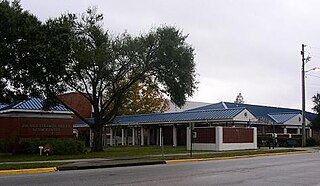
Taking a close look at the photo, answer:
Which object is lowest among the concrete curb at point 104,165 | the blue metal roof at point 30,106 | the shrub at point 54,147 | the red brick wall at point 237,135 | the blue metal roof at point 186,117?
the concrete curb at point 104,165

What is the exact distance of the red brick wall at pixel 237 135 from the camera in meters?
41.8

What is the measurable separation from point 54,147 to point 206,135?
14.7 meters

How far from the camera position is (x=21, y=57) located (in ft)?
86.3

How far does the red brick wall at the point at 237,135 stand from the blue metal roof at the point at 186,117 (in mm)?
3952

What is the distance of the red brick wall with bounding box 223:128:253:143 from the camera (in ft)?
137

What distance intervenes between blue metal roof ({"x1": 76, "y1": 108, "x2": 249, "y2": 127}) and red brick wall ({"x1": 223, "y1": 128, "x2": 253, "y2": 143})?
3.95 m

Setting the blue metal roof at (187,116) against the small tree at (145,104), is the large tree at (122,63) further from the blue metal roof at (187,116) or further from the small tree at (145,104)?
the small tree at (145,104)

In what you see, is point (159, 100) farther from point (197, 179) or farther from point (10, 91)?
point (197, 179)

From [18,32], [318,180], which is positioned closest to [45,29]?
[18,32]

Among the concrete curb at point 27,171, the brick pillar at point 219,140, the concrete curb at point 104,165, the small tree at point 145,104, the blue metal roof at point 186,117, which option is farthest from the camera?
the small tree at point 145,104

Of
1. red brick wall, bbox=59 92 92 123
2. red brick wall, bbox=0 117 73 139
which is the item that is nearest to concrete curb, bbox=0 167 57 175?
red brick wall, bbox=0 117 73 139

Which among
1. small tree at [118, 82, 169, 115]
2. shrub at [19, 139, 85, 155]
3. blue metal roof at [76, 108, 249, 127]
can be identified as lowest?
shrub at [19, 139, 85, 155]

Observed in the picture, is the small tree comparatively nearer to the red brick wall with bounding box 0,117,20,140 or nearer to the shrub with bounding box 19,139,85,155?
the red brick wall with bounding box 0,117,20,140

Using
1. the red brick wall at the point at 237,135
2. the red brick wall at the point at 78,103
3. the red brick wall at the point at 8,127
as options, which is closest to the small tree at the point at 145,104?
the red brick wall at the point at 78,103
